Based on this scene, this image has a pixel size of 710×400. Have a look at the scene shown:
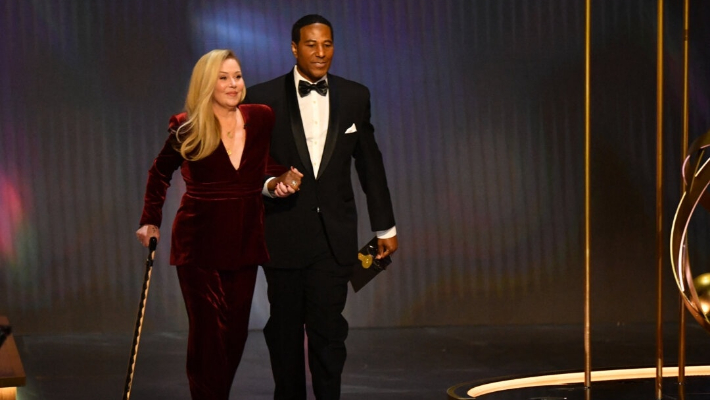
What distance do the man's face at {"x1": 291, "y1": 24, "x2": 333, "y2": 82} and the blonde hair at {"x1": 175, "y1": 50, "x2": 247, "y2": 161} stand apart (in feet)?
1.10

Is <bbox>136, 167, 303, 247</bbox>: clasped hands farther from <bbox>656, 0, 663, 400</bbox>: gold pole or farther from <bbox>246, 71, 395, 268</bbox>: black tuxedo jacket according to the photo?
<bbox>656, 0, 663, 400</bbox>: gold pole

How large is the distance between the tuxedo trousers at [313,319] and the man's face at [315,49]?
62 centimetres

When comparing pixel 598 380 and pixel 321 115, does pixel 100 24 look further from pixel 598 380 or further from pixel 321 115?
pixel 598 380

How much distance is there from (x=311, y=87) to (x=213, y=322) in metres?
0.85

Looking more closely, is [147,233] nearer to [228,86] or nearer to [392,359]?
[228,86]

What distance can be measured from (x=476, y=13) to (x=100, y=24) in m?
2.15

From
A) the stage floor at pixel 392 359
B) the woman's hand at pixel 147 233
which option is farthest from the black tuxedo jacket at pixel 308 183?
the stage floor at pixel 392 359

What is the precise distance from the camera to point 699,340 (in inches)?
248

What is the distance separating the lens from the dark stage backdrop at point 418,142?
6.68 m

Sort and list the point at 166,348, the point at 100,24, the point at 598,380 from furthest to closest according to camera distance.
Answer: the point at 100,24, the point at 166,348, the point at 598,380

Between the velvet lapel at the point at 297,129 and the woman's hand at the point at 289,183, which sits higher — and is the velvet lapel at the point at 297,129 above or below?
above

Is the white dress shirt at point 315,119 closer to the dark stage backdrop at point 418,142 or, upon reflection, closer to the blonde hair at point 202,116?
the blonde hair at point 202,116

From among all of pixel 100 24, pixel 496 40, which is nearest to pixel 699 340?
pixel 496 40

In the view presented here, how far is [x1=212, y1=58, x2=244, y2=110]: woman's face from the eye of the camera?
11.9ft
